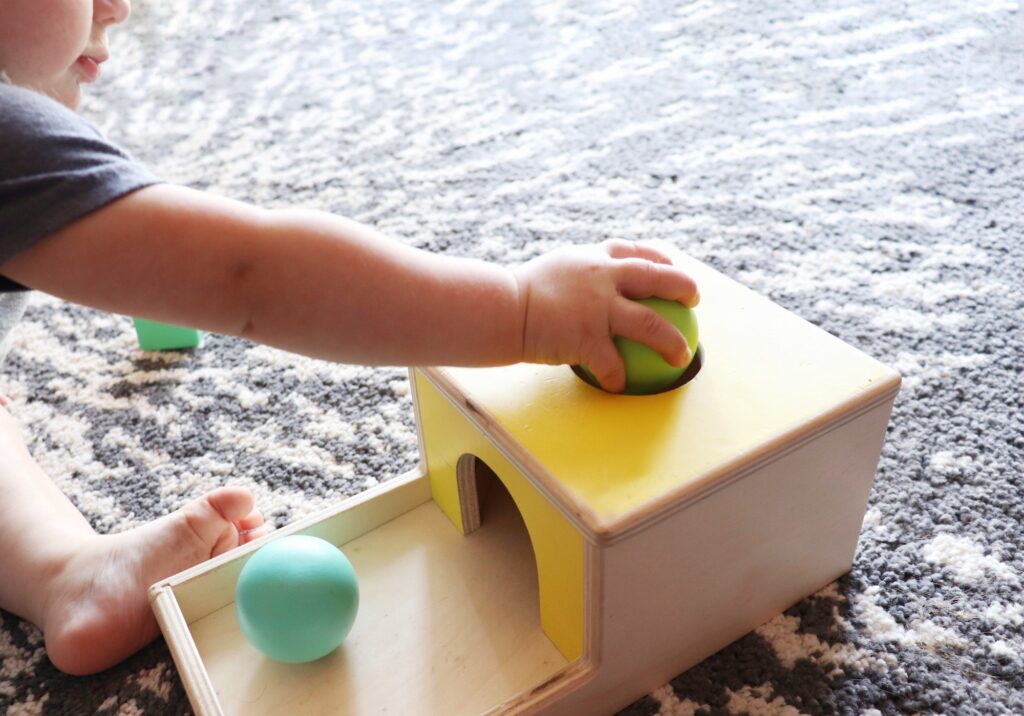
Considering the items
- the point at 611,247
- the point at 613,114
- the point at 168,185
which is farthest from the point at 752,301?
the point at 613,114

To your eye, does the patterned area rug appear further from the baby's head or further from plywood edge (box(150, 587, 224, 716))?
the baby's head

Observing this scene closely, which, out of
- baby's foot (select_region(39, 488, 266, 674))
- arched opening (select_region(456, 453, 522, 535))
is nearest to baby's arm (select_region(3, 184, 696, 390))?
arched opening (select_region(456, 453, 522, 535))

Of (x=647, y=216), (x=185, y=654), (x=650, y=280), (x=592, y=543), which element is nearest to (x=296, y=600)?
(x=185, y=654)

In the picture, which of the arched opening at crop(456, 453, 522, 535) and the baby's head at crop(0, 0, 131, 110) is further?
the arched opening at crop(456, 453, 522, 535)

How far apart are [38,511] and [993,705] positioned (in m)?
0.78

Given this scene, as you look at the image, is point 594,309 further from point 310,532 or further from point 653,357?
point 310,532

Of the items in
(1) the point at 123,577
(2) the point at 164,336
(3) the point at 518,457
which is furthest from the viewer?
(2) the point at 164,336

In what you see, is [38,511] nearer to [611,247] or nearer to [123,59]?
[611,247]

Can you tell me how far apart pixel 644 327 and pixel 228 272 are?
0.90 feet

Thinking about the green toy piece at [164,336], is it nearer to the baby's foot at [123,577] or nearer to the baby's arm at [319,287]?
the baby's foot at [123,577]

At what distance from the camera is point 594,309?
2.20 ft

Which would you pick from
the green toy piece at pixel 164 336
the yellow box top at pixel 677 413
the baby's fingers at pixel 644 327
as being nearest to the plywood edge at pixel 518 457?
the yellow box top at pixel 677 413

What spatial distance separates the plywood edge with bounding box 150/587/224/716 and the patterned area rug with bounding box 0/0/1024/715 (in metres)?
0.07

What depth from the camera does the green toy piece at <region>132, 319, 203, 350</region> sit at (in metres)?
1.10
